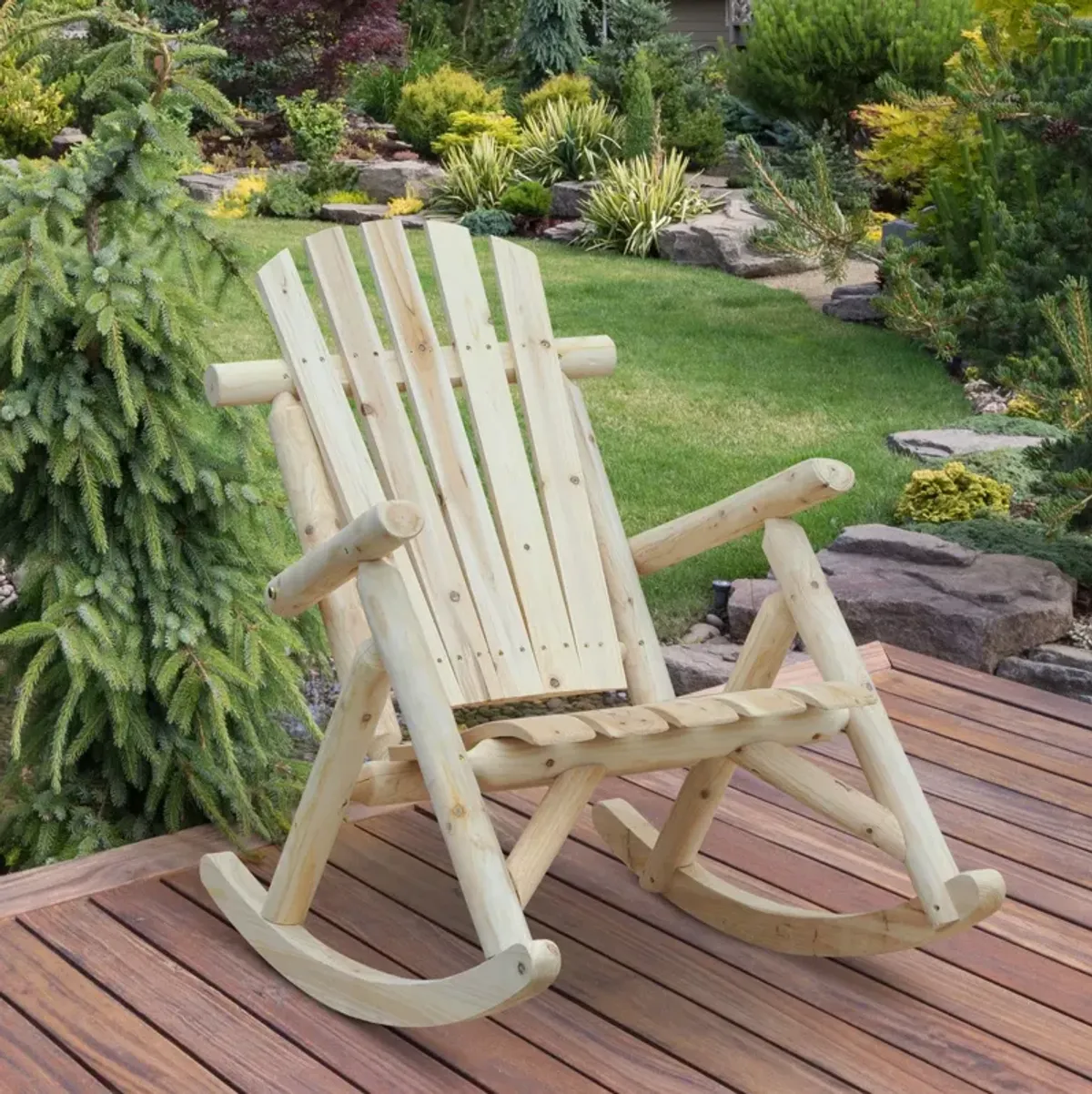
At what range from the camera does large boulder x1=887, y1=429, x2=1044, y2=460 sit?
519 centimetres

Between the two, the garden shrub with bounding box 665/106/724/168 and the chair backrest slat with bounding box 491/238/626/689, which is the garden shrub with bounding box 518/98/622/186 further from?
the chair backrest slat with bounding box 491/238/626/689

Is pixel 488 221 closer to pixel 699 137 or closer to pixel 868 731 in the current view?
pixel 699 137

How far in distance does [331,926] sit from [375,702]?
48 cm

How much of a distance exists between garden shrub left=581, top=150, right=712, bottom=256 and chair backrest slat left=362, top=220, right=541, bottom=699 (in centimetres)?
691

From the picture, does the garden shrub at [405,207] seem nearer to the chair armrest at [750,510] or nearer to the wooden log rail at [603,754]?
the chair armrest at [750,510]

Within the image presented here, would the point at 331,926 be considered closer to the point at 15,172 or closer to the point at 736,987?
the point at 736,987

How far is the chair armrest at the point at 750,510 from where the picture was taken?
228 cm

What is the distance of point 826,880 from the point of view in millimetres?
2590

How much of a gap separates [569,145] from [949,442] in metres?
5.92

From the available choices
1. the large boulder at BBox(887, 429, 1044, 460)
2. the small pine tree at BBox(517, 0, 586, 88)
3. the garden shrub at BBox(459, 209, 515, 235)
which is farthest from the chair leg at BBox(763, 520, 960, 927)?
the small pine tree at BBox(517, 0, 586, 88)

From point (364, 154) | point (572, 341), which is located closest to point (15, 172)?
point (572, 341)

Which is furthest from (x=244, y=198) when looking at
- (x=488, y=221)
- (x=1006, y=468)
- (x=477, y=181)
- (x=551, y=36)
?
(x=1006, y=468)

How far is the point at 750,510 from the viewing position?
235 cm

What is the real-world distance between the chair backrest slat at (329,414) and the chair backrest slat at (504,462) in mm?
180
